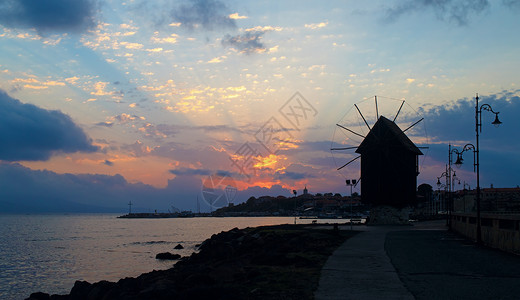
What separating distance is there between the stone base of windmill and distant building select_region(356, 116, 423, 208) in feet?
2.11

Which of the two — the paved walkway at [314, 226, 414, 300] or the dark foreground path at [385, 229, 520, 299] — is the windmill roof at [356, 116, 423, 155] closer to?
the dark foreground path at [385, 229, 520, 299]

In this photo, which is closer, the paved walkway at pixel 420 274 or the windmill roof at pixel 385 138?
the paved walkway at pixel 420 274

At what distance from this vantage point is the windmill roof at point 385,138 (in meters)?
53.8

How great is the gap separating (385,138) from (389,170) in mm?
3901

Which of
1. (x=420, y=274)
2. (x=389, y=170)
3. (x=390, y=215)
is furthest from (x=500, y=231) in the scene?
(x=390, y=215)

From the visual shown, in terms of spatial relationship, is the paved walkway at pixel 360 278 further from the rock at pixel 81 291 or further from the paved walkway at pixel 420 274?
the rock at pixel 81 291

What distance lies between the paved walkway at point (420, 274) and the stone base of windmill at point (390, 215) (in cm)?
2994

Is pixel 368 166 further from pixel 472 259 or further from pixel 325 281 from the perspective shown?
pixel 325 281

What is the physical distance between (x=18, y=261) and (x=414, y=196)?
4508cm

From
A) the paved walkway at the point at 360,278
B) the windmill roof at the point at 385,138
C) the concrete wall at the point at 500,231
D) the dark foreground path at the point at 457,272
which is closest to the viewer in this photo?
the paved walkway at the point at 360,278

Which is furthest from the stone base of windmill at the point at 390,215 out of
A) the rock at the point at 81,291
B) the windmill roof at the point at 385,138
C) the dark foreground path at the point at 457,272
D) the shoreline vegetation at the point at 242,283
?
the rock at the point at 81,291

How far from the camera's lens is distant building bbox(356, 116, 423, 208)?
52906 mm

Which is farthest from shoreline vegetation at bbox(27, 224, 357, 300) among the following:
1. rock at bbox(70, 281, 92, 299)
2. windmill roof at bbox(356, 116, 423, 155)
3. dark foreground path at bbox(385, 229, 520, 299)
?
windmill roof at bbox(356, 116, 423, 155)

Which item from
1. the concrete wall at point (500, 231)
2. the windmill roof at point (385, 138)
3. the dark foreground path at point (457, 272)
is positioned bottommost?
the dark foreground path at point (457, 272)
